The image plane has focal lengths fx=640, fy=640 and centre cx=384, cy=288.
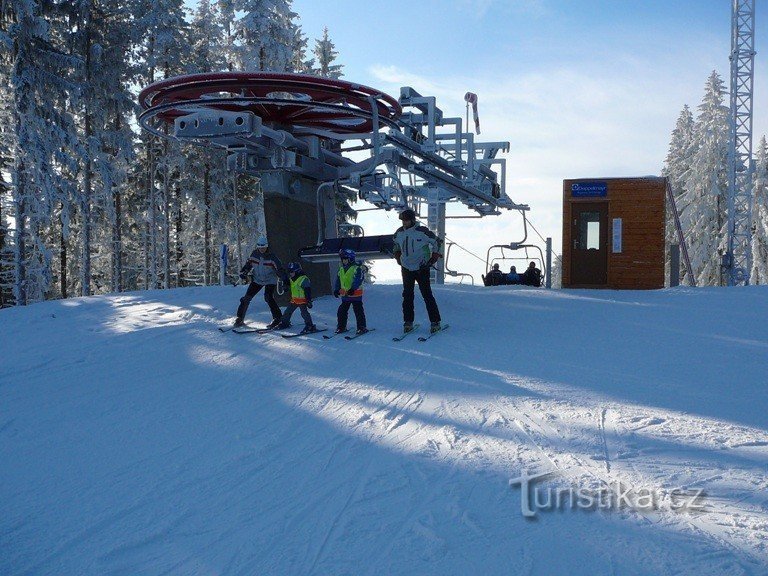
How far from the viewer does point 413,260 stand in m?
10.4

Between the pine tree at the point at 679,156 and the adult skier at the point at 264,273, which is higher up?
the pine tree at the point at 679,156

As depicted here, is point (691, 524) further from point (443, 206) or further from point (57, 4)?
point (57, 4)

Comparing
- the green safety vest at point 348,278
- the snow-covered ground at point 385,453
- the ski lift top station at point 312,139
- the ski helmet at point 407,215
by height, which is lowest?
the snow-covered ground at point 385,453

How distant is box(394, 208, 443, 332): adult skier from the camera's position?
10.3m

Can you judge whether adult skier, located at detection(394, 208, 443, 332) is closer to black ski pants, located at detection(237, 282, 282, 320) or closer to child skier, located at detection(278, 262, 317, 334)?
child skier, located at detection(278, 262, 317, 334)

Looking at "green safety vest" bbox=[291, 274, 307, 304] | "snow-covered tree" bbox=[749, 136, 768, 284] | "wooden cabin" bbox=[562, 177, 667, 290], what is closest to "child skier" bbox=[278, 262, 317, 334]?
"green safety vest" bbox=[291, 274, 307, 304]

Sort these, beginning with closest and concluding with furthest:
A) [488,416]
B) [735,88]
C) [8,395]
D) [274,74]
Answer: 1. [488,416]
2. [8,395]
3. [274,74]
4. [735,88]

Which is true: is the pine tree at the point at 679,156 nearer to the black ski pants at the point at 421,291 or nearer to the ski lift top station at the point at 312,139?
the ski lift top station at the point at 312,139

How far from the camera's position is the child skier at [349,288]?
413 inches

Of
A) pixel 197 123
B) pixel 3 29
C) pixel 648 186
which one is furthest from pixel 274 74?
pixel 3 29

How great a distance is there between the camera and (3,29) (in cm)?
1859

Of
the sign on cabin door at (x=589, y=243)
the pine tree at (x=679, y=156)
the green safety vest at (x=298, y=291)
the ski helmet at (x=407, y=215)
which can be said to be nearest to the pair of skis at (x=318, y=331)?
the green safety vest at (x=298, y=291)

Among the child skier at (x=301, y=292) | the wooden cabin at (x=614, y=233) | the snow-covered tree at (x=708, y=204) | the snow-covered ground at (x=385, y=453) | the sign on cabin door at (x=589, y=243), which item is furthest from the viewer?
the snow-covered tree at (x=708, y=204)

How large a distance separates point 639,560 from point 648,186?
16407mm
